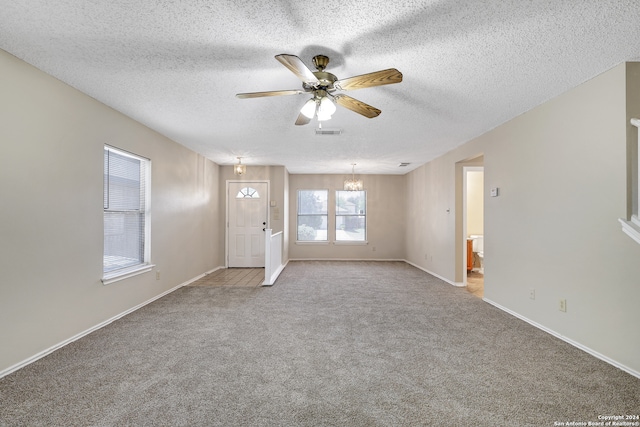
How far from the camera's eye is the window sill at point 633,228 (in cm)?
195

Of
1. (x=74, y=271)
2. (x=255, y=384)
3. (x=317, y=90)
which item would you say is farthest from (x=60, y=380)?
(x=317, y=90)

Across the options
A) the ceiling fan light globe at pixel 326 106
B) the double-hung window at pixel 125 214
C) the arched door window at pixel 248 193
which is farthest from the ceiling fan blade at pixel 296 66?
the arched door window at pixel 248 193

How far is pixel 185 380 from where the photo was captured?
2055mm

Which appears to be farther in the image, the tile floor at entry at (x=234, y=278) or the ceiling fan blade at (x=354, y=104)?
the tile floor at entry at (x=234, y=278)

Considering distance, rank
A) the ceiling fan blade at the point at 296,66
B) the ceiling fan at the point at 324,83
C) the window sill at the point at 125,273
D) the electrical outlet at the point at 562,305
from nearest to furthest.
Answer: the ceiling fan blade at the point at 296,66 < the ceiling fan at the point at 324,83 < the electrical outlet at the point at 562,305 < the window sill at the point at 125,273

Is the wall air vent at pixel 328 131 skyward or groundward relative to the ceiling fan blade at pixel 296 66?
skyward

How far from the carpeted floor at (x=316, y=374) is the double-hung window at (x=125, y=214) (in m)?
0.65

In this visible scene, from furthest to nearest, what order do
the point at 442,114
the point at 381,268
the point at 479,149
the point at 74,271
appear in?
the point at 381,268 < the point at 479,149 < the point at 442,114 < the point at 74,271

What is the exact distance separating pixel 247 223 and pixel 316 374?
5.04m

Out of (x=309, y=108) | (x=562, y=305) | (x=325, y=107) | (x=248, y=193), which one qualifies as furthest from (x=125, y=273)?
(x=562, y=305)

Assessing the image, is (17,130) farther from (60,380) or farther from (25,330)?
(60,380)

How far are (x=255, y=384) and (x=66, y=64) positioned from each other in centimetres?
293

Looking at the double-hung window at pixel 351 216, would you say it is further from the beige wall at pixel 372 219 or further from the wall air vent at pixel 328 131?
the wall air vent at pixel 328 131

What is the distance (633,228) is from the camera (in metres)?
1.99
